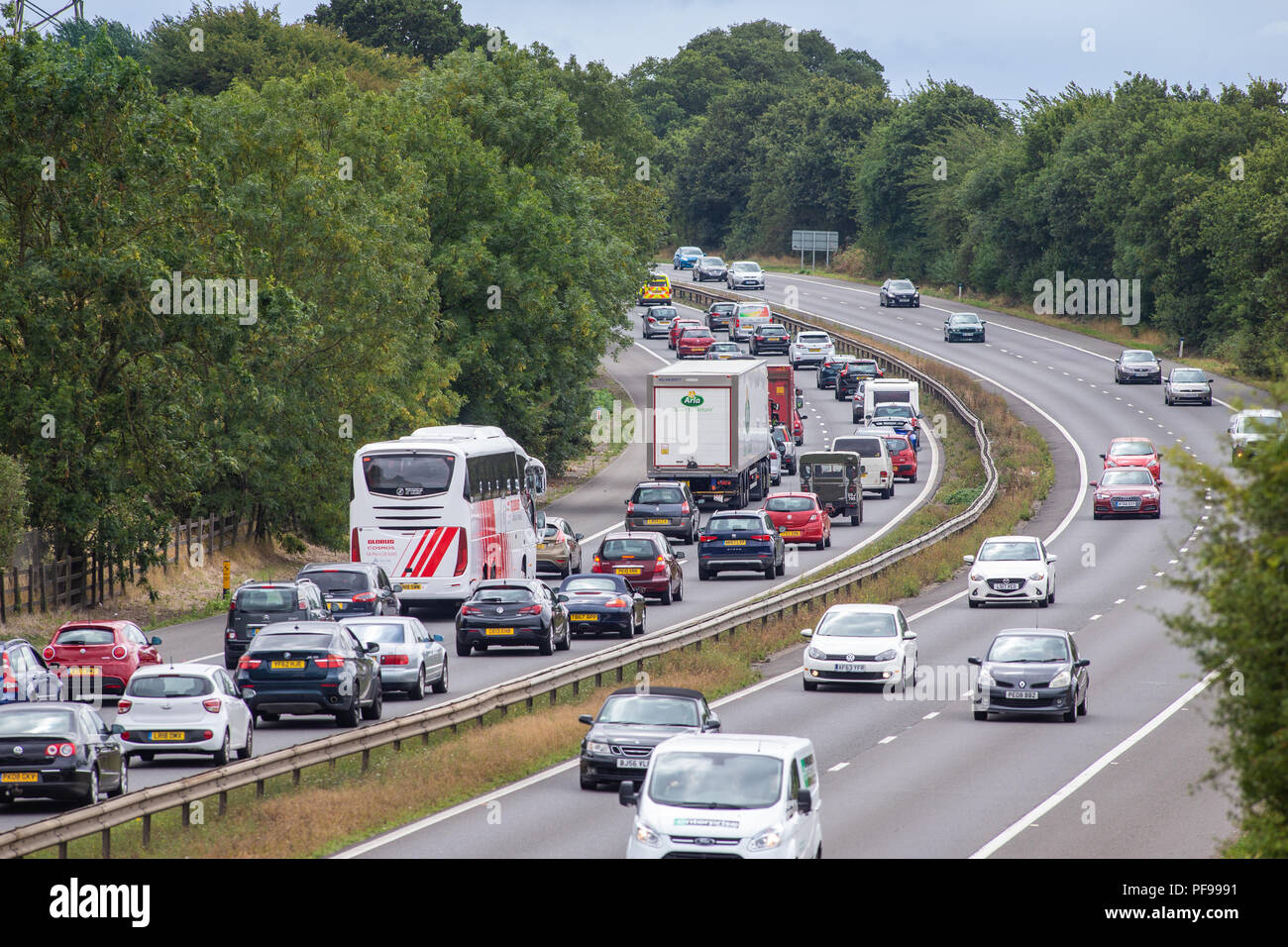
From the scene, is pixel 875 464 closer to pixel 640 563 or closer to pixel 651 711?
pixel 640 563

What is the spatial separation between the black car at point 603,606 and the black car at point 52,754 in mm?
16405

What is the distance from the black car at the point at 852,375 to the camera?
86062 mm

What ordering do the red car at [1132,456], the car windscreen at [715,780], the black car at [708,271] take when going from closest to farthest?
the car windscreen at [715,780], the red car at [1132,456], the black car at [708,271]

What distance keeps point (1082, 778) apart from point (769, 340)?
239 ft

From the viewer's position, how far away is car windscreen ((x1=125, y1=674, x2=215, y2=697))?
79.9ft

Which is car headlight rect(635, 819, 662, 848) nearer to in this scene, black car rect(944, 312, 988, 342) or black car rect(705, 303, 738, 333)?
black car rect(944, 312, 988, 342)

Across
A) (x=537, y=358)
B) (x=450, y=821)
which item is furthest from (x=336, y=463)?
(x=450, y=821)

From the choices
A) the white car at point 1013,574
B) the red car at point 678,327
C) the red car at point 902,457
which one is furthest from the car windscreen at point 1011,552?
the red car at point 678,327

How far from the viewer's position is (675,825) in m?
16.2

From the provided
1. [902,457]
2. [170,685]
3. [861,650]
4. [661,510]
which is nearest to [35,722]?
[170,685]

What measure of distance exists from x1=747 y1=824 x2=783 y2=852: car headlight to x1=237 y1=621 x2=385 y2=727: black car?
472 inches

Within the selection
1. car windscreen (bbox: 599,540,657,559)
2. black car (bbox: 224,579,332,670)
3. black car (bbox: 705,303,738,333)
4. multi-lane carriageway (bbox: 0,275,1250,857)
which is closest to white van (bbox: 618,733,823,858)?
multi-lane carriageway (bbox: 0,275,1250,857)

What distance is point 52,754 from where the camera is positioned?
21188 millimetres

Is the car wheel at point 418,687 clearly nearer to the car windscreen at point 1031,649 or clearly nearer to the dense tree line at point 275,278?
the car windscreen at point 1031,649
